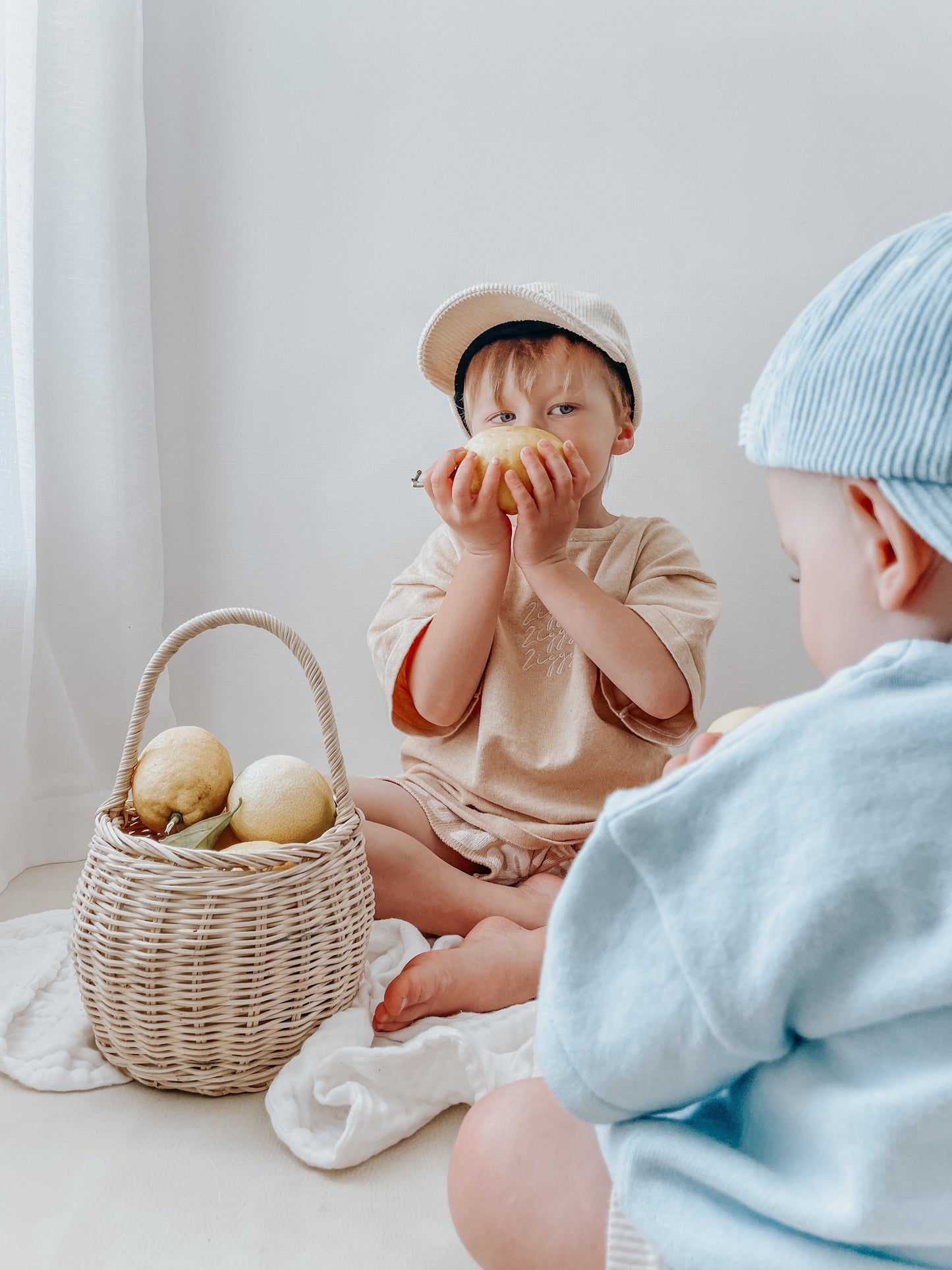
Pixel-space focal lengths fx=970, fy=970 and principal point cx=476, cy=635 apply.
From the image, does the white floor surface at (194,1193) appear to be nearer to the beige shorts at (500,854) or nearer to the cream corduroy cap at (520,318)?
the beige shorts at (500,854)

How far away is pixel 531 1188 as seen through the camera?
0.54 meters

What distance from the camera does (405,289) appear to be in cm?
145

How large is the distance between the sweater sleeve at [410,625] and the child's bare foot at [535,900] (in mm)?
220

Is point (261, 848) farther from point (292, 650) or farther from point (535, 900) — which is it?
point (535, 900)

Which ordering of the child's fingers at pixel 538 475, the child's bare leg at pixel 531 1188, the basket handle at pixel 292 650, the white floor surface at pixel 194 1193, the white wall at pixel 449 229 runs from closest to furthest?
the child's bare leg at pixel 531 1188, the white floor surface at pixel 194 1193, the basket handle at pixel 292 650, the child's fingers at pixel 538 475, the white wall at pixel 449 229

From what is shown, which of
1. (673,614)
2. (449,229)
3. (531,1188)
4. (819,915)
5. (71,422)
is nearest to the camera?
(819,915)

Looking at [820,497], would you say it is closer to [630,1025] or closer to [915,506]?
[915,506]

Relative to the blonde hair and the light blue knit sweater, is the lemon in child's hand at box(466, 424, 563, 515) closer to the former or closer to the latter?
the blonde hair

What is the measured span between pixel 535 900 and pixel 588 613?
1.08 feet

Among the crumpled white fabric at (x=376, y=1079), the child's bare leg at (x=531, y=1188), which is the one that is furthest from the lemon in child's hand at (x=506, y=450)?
the child's bare leg at (x=531, y=1188)

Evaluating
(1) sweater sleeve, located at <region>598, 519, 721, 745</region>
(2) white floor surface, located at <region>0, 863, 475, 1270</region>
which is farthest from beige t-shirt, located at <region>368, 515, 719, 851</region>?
(2) white floor surface, located at <region>0, 863, 475, 1270</region>

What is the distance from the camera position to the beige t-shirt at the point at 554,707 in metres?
1.15

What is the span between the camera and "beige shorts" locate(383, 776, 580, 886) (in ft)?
3.79

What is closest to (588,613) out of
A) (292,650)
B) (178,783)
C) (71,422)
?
(292,650)
